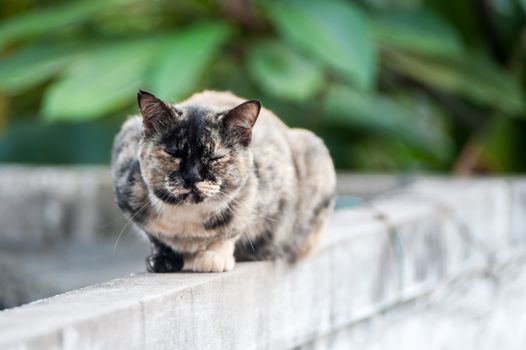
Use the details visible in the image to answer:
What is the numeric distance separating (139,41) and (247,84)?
709mm

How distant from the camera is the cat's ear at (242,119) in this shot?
7.00 ft

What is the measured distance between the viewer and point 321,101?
5.09 meters

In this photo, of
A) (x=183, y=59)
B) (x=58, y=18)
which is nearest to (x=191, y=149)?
(x=183, y=59)

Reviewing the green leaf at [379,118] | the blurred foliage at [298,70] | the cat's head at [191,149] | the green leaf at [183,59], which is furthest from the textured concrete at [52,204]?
the cat's head at [191,149]

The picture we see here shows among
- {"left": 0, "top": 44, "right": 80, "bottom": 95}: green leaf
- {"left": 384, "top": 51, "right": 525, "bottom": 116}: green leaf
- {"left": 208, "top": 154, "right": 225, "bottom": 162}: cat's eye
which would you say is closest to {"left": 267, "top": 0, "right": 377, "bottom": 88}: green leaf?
{"left": 384, "top": 51, "right": 525, "bottom": 116}: green leaf

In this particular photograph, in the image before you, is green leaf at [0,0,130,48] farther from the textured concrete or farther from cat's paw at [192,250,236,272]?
cat's paw at [192,250,236,272]

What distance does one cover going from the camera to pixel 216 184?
2088 mm

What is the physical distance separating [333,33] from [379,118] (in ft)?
3.58

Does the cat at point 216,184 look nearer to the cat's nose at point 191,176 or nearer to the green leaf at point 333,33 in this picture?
the cat's nose at point 191,176

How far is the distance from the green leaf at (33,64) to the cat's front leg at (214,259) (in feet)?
7.28

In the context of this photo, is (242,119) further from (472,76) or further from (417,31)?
(472,76)

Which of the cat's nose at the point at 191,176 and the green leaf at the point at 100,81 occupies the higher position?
the green leaf at the point at 100,81

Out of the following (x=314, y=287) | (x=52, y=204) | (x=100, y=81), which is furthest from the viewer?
(x=52, y=204)

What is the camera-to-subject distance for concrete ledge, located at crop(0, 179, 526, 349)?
5.68 ft
